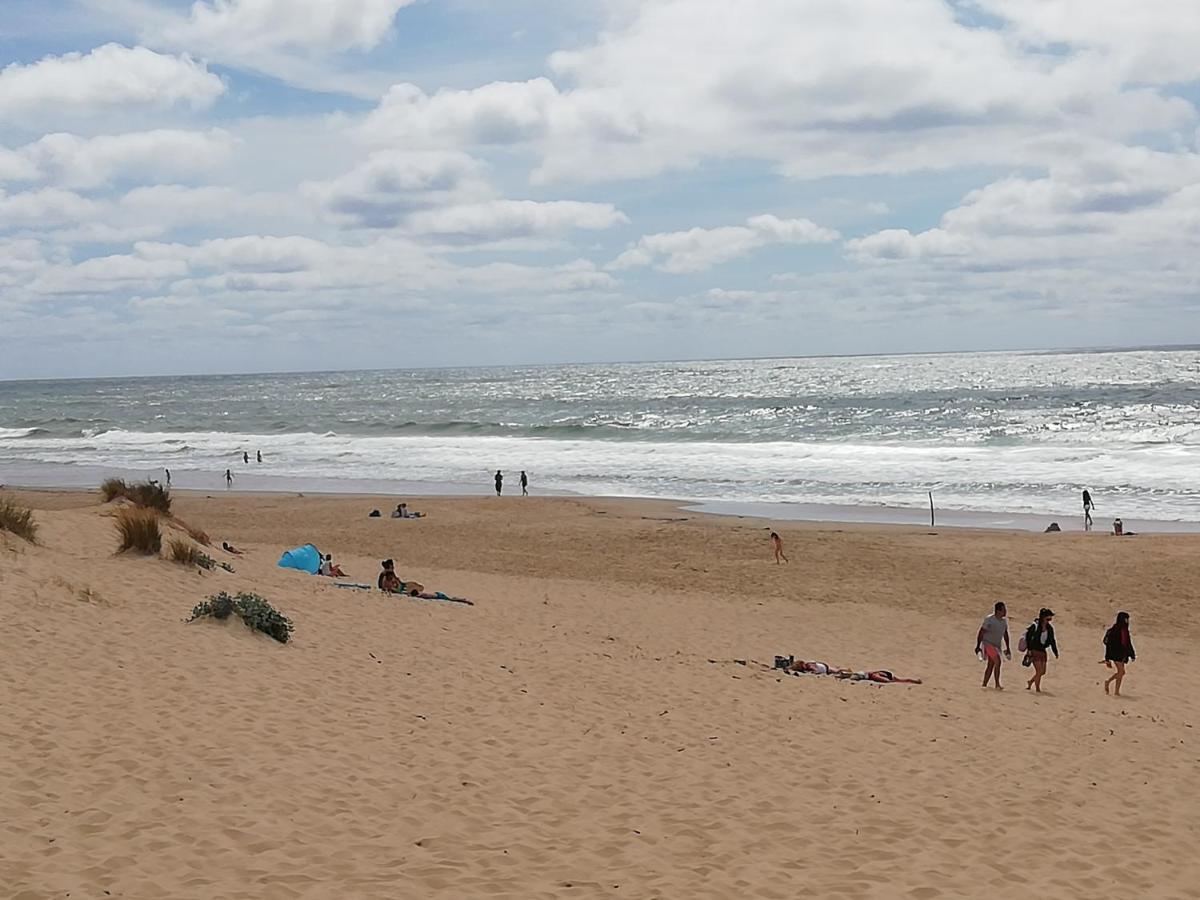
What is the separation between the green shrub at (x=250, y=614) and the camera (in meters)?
12.1

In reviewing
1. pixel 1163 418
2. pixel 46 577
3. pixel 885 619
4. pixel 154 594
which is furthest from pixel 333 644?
pixel 1163 418

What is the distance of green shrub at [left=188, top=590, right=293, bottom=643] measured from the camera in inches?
475

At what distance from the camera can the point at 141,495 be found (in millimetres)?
20969

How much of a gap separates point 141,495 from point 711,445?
3947 centimetres

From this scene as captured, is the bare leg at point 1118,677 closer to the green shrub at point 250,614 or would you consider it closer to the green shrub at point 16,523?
the green shrub at point 250,614

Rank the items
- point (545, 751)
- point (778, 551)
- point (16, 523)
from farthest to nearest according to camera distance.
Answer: point (778, 551) < point (16, 523) < point (545, 751)

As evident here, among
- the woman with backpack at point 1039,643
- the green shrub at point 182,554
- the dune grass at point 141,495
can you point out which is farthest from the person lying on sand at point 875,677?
the dune grass at point 141,495

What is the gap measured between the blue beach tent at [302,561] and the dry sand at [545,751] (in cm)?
127

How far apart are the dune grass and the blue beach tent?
8.12ft

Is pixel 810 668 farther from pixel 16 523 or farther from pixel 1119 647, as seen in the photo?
pixel 16 523

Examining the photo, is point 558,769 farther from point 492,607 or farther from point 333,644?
point 492,607

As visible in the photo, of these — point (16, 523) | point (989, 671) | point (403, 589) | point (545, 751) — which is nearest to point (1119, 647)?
point (989, 671)

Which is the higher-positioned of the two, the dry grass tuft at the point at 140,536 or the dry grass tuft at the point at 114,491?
the dry grass tuft at the point at 114,491

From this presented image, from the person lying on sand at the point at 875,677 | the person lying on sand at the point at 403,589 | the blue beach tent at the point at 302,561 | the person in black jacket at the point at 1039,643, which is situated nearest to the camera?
the person lying on sand at the point at 875,677
